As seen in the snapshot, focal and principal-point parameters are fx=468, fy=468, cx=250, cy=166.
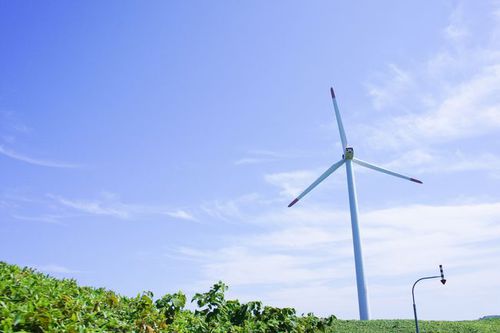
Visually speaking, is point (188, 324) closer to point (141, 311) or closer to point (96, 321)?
point (141, 311)

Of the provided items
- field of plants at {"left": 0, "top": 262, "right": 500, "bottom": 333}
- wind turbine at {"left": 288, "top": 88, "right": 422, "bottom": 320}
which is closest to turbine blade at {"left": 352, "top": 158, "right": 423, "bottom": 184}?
wind turbine at {"left": 288, "top": 88, "right": 422, "bottom": 320}

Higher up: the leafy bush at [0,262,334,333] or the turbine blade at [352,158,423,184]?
the turbine blade at [352,158,423,184]

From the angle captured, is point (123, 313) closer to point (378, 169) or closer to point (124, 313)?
point (124, 313)

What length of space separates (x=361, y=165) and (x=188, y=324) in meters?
52.6

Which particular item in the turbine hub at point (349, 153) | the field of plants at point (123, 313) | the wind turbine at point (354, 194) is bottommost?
the field of plants at point (123, 313)

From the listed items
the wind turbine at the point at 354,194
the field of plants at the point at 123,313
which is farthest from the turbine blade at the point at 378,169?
the field of plants at the point at 123,313

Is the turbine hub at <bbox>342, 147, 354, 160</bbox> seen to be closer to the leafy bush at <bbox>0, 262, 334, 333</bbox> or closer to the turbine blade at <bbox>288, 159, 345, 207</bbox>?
the turbine blade at <bbox>288, 159, 345, 207</bbox>

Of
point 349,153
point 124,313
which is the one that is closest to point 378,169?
point 349,153

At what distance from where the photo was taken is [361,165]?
58750mm

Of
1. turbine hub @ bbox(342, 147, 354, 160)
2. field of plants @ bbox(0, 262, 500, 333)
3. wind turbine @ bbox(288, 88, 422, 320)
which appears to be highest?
turbine hub @ bbox(342, 147, 354, 160)

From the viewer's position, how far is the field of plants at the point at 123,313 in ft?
19.9

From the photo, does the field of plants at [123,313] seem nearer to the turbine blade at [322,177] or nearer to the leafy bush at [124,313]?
the leafy bush at [124,313]

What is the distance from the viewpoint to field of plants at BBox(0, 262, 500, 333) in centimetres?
607

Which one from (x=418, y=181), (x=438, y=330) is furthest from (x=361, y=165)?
(x=438, y=330)
